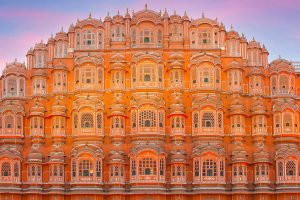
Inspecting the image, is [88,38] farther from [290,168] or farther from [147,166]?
[290,168]

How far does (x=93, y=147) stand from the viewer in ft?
194

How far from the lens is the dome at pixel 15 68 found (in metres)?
62.4

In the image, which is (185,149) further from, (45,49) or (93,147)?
(45,49)

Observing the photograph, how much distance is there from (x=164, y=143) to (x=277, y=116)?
11648 millimetres

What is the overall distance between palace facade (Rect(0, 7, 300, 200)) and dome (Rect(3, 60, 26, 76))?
0.15 metres

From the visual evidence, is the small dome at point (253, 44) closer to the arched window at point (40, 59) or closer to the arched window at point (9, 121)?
the arched window at point (40, 59)

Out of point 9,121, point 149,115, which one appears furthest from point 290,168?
point 9,121

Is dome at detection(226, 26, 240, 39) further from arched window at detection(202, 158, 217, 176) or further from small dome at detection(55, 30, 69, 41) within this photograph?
small dome at detection(55, 30, 69, 41)

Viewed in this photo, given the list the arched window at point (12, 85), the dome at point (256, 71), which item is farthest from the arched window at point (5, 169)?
the dome at point (256, 71)

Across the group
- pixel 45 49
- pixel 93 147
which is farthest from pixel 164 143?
pixel 45 49

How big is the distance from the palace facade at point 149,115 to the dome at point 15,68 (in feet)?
0.50

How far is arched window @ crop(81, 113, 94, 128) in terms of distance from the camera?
2372 inches

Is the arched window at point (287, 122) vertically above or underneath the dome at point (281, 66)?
underneath

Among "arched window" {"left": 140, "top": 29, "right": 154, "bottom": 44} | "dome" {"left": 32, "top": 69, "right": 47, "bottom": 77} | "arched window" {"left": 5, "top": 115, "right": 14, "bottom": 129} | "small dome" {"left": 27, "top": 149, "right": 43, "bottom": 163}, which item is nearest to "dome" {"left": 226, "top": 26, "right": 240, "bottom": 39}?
"arched window" {"left": 140, "top": 29, "right": 154, "bottom": 44}
